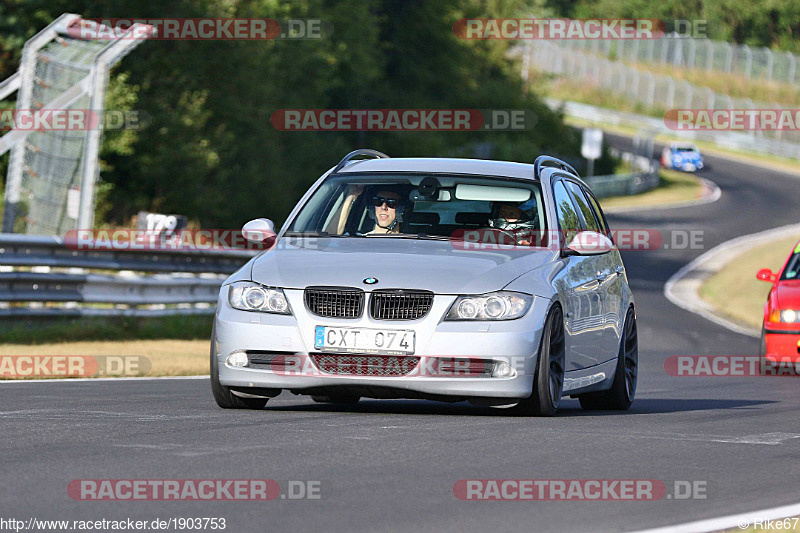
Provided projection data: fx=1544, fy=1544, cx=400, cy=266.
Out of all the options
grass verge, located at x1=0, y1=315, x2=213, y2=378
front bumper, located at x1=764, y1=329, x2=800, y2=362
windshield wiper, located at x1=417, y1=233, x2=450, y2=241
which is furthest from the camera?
front bumper, located at x1=764, y1=329, x2=800, y2=362

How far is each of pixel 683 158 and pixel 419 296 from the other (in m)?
73.0

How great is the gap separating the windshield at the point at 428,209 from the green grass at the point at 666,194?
156 ft

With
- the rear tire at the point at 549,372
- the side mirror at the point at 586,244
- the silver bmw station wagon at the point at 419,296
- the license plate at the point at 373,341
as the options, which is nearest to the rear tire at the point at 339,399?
the silver bmw station wagon at the point at 419,296

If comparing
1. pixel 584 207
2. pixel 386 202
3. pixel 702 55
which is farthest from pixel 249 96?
pixel 702 55

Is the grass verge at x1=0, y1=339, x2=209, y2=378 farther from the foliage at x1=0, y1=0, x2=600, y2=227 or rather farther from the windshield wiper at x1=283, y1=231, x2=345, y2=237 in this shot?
the foliage at x1=0, y1=0, x2=600, y2=227

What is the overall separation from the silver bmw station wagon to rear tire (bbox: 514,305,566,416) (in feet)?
0.03

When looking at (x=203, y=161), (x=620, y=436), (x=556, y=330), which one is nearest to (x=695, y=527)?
(x=620, y=436)

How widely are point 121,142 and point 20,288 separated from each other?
63.0 feet

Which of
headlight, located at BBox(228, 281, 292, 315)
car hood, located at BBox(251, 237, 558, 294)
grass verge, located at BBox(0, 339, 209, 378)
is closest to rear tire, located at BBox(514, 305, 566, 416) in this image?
car hood, located at BBox(251, 237, 558, 294)

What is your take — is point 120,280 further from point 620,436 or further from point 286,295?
point 620,436

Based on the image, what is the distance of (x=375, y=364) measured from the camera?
8930 millimetres

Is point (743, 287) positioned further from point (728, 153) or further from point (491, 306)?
point (728, 153)

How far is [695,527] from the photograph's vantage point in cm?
575

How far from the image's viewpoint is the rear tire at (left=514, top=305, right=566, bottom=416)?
918cm
